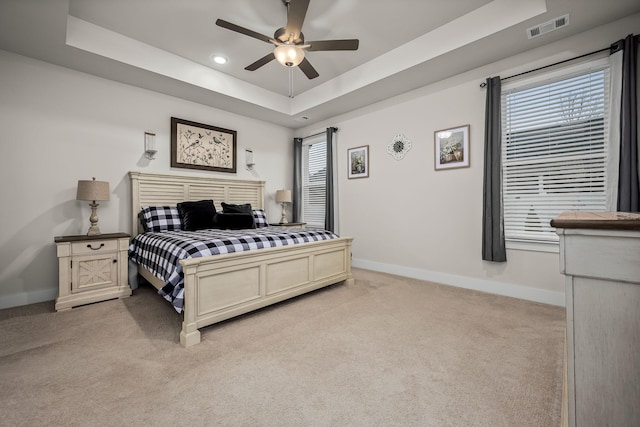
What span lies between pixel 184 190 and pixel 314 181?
2.31 meters

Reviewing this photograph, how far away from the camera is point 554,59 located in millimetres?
2793

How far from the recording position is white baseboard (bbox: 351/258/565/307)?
112 inches

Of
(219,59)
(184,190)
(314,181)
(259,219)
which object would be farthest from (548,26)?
(184,190)

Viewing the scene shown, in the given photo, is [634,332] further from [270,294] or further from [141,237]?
[141,237]

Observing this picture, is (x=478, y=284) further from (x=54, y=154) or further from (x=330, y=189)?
(x=54, y=154)

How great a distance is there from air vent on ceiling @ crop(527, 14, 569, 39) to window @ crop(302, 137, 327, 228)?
321 cm

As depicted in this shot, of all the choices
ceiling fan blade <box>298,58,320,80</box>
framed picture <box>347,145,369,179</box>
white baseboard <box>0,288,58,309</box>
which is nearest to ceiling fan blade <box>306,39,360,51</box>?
ceiling fan blade <box>298,58,320,80</box>

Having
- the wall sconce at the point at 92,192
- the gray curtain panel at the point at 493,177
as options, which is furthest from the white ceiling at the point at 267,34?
the wall sconce at the point at 92,192

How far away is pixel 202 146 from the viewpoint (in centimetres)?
434

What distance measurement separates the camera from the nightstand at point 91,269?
2771 mm

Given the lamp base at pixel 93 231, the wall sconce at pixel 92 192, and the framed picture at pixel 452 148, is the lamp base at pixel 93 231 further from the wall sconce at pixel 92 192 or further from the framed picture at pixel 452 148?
the framed picture at pixel 452 148

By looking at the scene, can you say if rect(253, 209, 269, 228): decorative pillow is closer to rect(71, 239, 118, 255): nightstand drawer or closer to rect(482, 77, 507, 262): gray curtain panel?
rect(71, 239, 118, 255): nightstand drawer

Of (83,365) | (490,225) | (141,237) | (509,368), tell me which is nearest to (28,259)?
(141,237)

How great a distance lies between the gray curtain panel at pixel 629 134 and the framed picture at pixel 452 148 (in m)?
1.30
